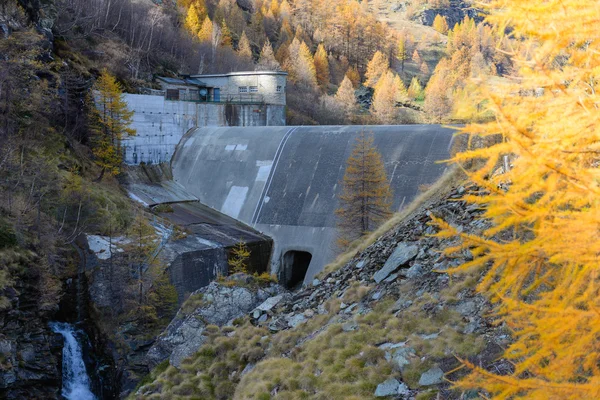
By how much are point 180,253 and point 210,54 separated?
4349 centimetres

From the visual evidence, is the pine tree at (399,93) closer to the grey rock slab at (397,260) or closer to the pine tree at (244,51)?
the pine tree at (244,51)

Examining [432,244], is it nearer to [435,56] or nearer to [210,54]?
[210,54]

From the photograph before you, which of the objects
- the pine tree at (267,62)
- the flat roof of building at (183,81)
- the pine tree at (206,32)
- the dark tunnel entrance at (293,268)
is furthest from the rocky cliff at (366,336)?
the pine tree at (267,62)

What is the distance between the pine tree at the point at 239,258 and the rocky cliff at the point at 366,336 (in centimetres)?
1186

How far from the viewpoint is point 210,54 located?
6425cm

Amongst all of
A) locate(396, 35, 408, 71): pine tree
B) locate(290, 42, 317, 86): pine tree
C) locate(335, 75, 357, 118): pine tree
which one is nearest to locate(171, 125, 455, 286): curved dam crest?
locate(335, 75, 357, 118): pine tree

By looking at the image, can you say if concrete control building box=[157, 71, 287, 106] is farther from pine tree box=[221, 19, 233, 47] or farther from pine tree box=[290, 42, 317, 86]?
pine tree box=[290, 42, 317, 86]

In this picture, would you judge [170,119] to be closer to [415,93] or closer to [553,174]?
[553,174]

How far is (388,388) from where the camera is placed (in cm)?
853

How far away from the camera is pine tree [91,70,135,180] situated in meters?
31.9

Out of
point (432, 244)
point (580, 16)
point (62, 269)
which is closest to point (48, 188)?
point (62, 269)

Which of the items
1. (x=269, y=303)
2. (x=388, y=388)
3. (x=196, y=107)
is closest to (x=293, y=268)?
(x=196, y=107)

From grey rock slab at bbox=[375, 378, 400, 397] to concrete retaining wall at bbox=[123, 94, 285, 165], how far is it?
29514mm

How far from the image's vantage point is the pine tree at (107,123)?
31.9m
